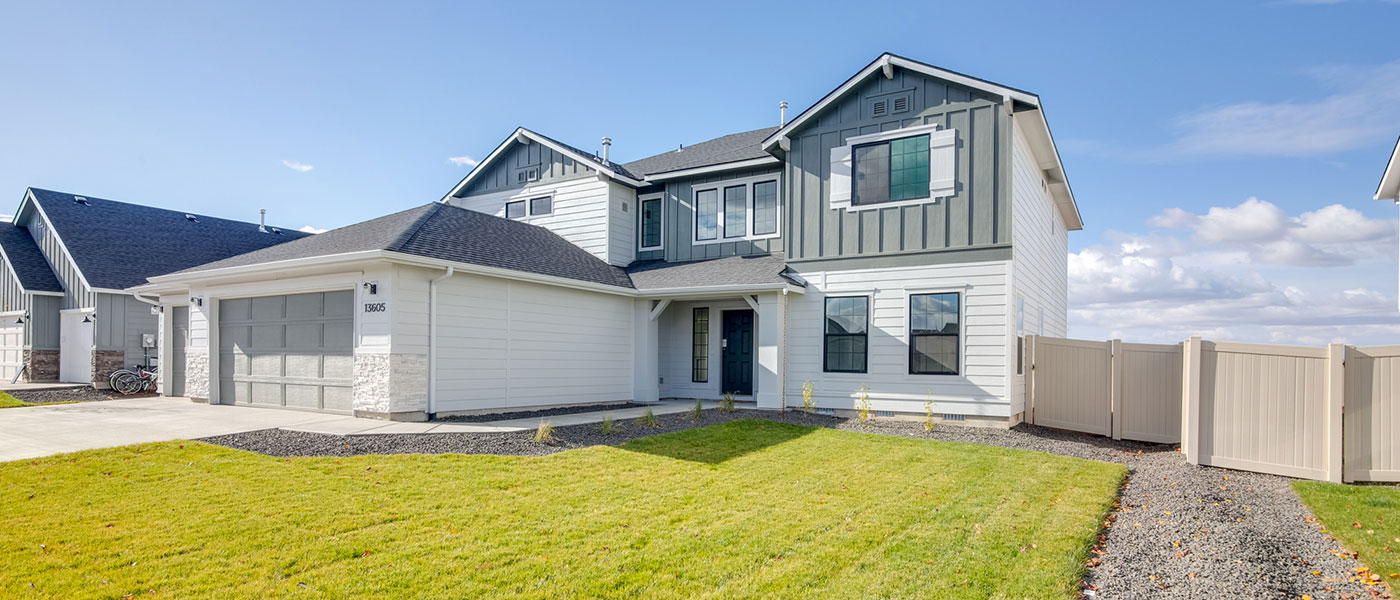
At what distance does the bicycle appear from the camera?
56.7ft

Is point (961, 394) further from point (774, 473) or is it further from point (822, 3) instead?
point (822, 3)

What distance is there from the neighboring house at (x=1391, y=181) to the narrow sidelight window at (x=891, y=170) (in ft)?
25.8

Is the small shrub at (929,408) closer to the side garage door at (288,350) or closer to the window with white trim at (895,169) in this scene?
the window with white trim at (895,169)

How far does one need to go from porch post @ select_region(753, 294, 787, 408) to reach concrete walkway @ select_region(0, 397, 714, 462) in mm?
1609

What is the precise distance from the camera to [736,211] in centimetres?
1537

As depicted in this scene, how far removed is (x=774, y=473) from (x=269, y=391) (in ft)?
33.1

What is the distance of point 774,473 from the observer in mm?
7621

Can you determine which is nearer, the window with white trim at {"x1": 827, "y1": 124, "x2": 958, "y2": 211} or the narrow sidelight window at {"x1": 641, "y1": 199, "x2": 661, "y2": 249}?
the window with white trim at {"x1": 827, "y1": 124, "x2": 958, "y2": 211}

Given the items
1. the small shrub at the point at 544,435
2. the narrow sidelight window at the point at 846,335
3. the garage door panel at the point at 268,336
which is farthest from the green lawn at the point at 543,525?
the garage door panel at the point at 268,336

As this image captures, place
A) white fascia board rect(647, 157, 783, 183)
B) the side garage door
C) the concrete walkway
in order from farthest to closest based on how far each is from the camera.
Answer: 1. white fascia board rect(647, 157, 783, 183)
2. the side garage door
3. the concrete walkway

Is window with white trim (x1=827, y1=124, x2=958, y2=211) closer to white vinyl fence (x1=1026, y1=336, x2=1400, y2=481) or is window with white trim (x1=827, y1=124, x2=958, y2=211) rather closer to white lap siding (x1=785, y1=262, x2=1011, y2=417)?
white lap siding (x1=785, y1=262, x2=1011, y2=417)

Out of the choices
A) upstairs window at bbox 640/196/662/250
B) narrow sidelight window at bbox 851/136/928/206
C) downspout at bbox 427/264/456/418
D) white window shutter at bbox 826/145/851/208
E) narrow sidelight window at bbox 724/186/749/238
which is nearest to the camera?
downspout at bbox 427/264/456/418

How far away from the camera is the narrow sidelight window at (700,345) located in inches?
612

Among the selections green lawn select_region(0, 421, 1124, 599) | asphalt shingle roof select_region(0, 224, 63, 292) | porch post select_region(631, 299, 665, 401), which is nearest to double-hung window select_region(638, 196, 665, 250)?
porch post select_region(631, 299, 665, 401)
